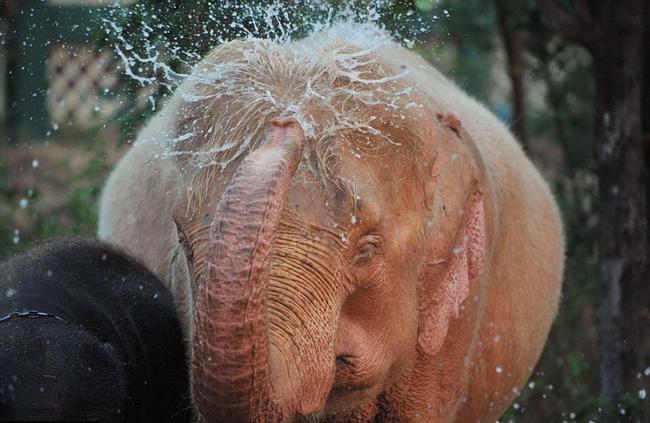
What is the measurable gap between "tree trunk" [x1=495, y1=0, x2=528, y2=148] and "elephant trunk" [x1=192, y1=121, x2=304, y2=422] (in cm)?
522

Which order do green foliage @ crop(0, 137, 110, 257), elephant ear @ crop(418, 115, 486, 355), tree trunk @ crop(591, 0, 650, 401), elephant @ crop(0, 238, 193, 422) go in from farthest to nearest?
green foliage @ crop(0, 137, 110, 257) → tree trunk @ crop(591, 0, 650, 401) → elephant ear @ crop(418, 115, 486, 355) → elephant @ crop(0, 238, 193, 422)

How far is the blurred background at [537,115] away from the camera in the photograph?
4184mm

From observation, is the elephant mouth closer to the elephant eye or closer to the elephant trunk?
the elephant eye

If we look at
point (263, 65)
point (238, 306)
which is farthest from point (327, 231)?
point (263, 65)

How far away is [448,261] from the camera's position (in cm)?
388

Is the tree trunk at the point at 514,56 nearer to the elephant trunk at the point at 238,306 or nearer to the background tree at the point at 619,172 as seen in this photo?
the background tree at the point at 619,172

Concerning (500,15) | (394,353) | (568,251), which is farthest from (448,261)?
(500,15)

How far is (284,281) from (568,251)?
4735 millimetres

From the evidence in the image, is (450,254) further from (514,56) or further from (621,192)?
(514,56)

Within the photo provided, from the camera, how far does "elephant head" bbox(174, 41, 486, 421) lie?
2920 millimetres

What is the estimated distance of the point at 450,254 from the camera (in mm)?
3871

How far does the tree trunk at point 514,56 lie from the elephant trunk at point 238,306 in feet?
17.1

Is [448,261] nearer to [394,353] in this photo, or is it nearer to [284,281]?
[394,353]

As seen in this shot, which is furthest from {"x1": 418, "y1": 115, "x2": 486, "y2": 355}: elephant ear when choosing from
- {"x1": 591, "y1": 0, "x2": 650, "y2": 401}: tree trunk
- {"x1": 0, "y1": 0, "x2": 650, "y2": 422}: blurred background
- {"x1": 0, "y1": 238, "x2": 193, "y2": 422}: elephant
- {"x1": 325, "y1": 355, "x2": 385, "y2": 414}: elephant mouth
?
{"x1": 591, "y1": 0, "x2": 650, "y2": 401}: tree trunk
